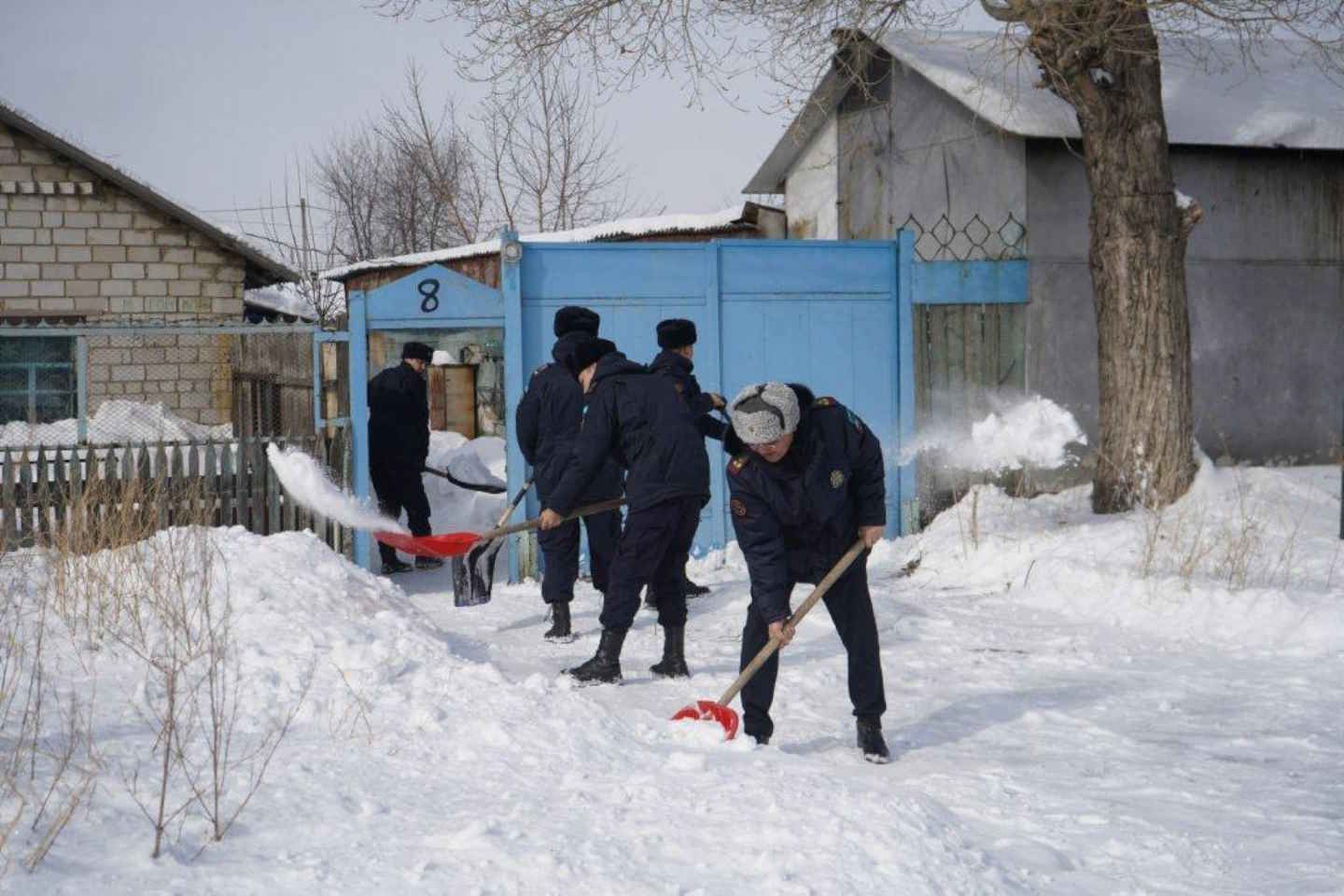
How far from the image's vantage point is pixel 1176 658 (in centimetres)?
730

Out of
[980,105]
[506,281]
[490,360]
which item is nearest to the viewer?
[506,281]

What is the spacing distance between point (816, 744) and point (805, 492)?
3.72 feet

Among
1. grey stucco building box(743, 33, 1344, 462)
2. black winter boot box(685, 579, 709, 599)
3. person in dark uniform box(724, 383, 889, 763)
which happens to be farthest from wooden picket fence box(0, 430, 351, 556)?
person in dark uniform box(724, 383, 889, 763)

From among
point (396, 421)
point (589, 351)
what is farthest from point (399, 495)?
point (589, 351)

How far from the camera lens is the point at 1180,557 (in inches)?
343

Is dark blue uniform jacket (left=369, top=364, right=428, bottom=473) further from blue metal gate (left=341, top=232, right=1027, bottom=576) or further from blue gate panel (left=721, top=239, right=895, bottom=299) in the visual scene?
blue gate panel (left=721, top=239, right=895, bottom=299)

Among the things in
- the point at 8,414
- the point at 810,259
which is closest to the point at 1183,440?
the point at 810,259

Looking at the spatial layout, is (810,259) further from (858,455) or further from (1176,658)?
(858,455)

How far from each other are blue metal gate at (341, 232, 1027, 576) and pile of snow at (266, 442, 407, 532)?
19cm

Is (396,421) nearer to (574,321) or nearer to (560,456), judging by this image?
(560,456)

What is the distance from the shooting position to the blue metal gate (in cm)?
972

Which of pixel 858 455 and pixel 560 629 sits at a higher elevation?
pixel 858 455

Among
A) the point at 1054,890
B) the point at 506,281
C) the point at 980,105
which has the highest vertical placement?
the point at 980,105

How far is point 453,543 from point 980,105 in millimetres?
5922
